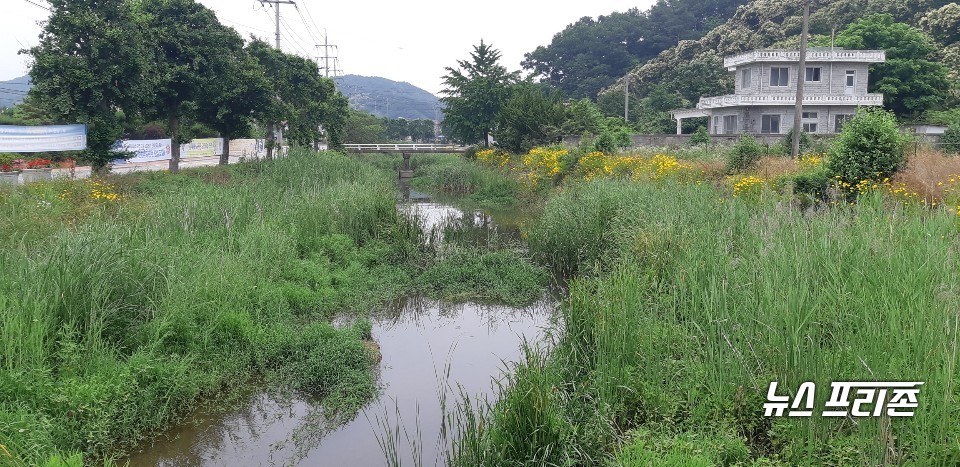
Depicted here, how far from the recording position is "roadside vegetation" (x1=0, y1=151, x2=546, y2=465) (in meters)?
5.42

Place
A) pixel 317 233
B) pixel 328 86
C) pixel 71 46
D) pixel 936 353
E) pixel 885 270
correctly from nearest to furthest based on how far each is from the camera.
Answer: pixel 936 353 < pixel 885 270 < pixel 317 233 < pixel 71 46 < pixel 328 86

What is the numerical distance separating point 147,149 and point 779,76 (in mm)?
29326

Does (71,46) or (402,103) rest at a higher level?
(402,103)

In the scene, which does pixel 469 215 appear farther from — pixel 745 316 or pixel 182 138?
pixel 745 316

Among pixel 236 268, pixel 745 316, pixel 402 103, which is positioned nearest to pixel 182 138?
pixel 236 268

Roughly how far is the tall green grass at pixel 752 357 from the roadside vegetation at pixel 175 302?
2.53 meters

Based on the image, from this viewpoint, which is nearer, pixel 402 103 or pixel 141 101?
pixel 141 101

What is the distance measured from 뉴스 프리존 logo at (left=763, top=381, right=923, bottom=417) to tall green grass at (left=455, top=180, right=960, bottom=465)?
2.3 inches

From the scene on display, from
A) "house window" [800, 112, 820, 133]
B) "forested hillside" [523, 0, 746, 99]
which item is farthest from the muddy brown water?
"forested hillside" [523, 0, 746, 99]

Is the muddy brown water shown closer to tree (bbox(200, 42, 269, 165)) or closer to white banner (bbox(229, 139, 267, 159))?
tree (bbox(200, 42, 269, 165))

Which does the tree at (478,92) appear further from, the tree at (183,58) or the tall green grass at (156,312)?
the tall green grass at (156,312)

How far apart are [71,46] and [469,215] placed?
11.7 metres

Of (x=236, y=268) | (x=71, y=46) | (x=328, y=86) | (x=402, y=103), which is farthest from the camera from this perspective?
(x=402, y=103)

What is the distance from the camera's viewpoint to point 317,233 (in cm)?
1268
